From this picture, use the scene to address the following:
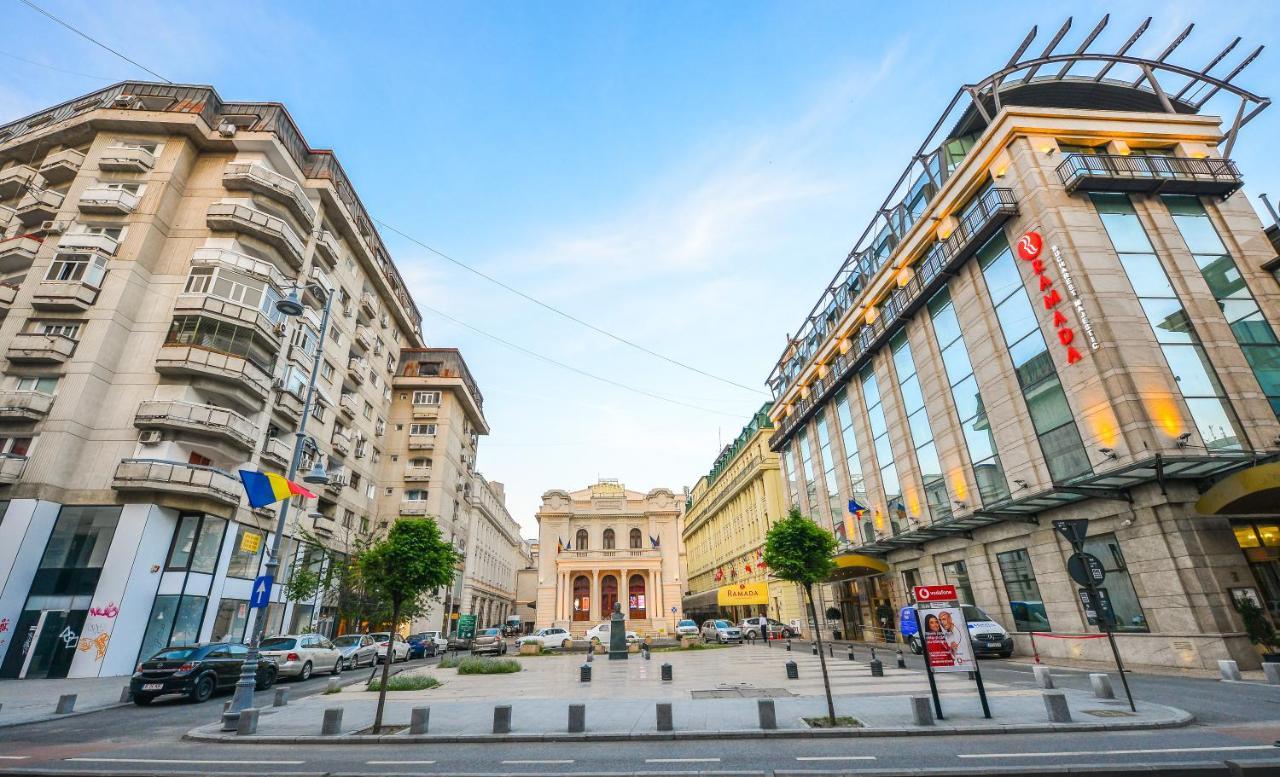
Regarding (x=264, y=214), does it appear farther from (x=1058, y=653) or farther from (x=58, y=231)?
(x=1058, y=653)

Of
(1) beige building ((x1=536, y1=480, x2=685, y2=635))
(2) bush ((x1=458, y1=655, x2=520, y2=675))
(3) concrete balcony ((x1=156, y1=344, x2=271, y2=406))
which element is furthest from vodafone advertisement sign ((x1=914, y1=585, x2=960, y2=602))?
(1) beige building ((x1=536, y1=480, x2=685, y2=635))

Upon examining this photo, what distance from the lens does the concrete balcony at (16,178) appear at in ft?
104

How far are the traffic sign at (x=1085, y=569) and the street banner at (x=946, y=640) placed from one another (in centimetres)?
236

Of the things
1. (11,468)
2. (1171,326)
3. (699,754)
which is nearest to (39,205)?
(11,468)

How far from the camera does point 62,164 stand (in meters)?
31.2

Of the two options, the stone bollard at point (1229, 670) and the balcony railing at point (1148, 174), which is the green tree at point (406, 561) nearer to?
the stone bollard at point (1229, 670)

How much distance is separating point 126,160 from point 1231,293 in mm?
52949

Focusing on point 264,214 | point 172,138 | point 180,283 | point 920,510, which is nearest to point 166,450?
point 180,283

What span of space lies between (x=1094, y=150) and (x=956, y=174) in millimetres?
5167

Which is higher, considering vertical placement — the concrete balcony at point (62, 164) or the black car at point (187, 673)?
the concrete balcony at point (62, 164)

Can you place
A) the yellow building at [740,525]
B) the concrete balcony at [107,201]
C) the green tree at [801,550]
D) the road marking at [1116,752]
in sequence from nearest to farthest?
the road marking at [1116,752]
the green tree at [801,550]
the concrete balcony at [107,201]
the yellow building at [740,525]

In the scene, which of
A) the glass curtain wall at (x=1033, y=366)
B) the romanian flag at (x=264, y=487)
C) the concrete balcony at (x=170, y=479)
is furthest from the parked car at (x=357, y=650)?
the glass curtain wall at (x=1033, y=366)

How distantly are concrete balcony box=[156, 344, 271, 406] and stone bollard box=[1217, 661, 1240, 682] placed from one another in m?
39.4

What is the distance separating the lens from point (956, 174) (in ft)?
86.8
